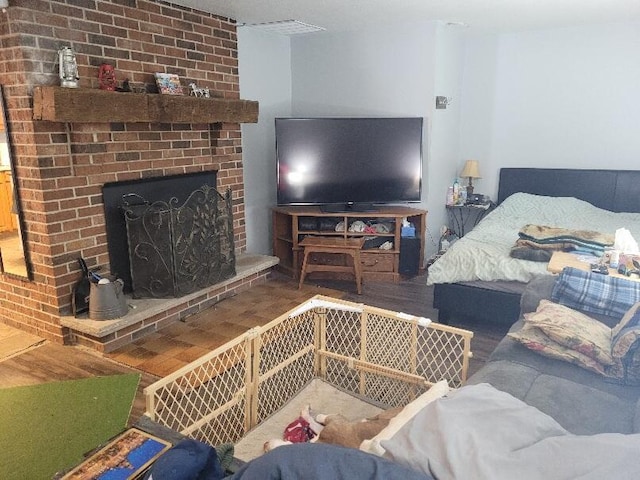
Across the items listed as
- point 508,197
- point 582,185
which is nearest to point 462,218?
point 508,197

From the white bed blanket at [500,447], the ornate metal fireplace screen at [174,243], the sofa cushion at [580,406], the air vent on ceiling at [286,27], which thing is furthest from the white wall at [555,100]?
the white bed blanket at [500,447]

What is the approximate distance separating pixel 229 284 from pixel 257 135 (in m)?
1.48

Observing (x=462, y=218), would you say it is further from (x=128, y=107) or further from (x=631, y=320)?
(x=128, y=107)

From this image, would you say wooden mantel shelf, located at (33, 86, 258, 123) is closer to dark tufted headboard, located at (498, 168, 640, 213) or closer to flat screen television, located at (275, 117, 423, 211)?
flat screen television, located at (275, 117, 423, 211)

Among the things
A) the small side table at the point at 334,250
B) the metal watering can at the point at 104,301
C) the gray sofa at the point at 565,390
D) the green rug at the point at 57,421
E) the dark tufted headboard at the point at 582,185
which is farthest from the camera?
the dark tufted headboard at the point at 582,185

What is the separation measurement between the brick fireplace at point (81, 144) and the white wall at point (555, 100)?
9.53ft

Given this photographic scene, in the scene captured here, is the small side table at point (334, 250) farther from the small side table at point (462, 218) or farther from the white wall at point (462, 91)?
the small side table at point (462, 218)

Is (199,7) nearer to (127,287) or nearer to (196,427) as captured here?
(127,287)

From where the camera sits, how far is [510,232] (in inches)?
153

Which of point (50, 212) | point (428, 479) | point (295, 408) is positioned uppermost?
point (50, 212)

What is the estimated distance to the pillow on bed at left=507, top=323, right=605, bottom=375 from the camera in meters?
1.97

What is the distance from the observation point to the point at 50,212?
283 centimetres

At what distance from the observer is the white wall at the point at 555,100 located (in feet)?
14.9

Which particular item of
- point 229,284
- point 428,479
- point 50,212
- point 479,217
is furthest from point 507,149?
point 428,479
